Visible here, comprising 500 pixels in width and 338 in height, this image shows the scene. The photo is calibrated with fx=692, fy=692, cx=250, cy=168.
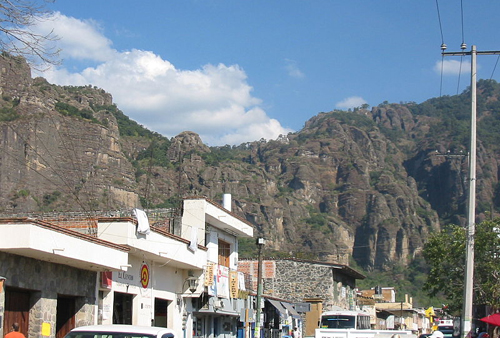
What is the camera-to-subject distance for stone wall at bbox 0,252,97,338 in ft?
56.7

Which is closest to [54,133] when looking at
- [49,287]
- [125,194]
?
[125,194]

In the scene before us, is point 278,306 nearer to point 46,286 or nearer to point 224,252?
point 224,252

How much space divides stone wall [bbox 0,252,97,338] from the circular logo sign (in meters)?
3.98

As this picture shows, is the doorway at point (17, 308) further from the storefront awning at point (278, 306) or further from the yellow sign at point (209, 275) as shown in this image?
the storefront awning at point (278, 306)

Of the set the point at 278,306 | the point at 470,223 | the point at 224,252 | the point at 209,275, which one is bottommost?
the point at 278,306

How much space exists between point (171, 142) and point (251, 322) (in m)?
133

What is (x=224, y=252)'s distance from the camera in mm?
37062

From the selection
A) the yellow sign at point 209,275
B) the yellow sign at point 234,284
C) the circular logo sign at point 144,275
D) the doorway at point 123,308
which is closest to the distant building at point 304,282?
the yellow sign at point 234,284

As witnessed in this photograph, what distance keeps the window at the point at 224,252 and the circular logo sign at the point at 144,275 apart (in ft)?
33.1

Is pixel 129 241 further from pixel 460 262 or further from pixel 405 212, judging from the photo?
pixel 405 212

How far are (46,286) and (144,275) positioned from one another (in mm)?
7299

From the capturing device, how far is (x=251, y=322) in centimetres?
4219

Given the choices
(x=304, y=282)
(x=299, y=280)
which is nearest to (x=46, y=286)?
(x=304, y=282)

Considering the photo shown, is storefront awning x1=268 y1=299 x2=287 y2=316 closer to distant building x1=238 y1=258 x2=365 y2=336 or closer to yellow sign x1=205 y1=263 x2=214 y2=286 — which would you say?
distant building x1=238 y1=258 x2=365 y2=336
